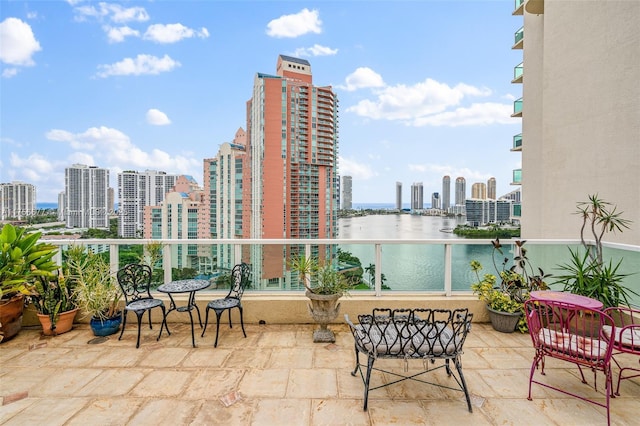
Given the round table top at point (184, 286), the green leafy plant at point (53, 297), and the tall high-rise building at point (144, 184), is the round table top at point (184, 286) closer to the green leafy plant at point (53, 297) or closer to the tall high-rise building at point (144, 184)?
the green leafy plant at point (53, 297)

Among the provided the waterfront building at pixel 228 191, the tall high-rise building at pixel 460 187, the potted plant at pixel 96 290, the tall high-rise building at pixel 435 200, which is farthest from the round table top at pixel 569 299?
the tall high-rise building at pixel 460 187

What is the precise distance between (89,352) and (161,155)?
18.1 meters

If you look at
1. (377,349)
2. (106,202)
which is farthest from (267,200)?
(377,349)

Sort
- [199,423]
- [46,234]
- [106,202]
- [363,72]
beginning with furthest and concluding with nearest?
[363,72] < [106,202] < [46,234] < [199,423]

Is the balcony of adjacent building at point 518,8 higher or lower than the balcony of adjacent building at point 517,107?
higher

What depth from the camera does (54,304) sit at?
393 cm

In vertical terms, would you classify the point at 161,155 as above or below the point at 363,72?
below

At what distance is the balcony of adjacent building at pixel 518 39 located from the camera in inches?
549

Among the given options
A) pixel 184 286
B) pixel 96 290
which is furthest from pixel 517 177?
pixel 96 290

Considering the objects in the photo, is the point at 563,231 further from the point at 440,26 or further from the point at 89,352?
the point at 89,352

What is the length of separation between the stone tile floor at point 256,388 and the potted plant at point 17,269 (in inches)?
11.2

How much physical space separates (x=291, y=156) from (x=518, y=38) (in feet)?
40.4

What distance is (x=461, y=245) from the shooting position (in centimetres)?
448

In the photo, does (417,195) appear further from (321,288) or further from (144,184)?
(321,288)
